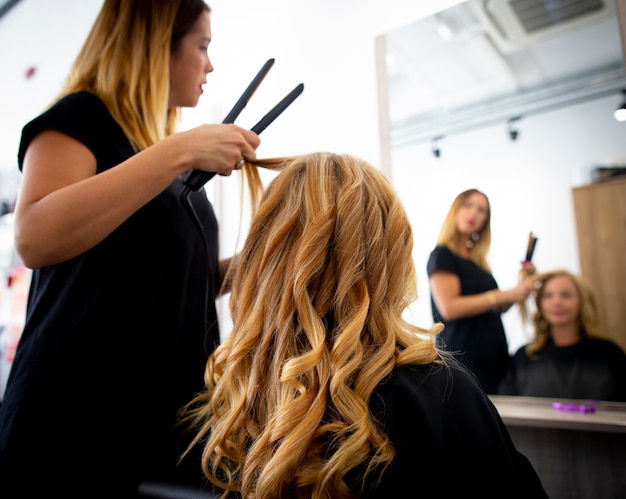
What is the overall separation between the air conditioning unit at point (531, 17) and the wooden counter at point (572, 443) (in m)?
0.91

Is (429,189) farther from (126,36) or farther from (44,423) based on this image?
(44,423)

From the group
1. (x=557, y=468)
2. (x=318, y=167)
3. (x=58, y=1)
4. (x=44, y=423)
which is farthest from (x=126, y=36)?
(x=58, y=1)

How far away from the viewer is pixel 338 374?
63 centimetres

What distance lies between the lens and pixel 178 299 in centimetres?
95

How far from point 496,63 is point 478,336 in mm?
744

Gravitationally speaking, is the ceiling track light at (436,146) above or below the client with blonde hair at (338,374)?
above

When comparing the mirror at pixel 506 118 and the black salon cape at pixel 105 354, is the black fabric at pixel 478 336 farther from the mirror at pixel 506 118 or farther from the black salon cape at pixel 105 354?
the black salon cape at pixel 105 354

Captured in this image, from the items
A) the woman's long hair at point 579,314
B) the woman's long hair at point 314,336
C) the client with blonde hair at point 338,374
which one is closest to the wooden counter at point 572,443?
the woman's long hair at point 579,314

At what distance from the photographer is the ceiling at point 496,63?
1.16m

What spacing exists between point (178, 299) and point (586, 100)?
1.05m

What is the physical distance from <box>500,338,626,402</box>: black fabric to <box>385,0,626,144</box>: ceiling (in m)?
0.60

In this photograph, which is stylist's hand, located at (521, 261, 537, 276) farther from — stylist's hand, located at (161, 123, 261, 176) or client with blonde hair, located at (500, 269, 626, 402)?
stylist's hand, located at (161, 123, 261, 176)

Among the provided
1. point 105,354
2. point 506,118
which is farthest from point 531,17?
point 105,354

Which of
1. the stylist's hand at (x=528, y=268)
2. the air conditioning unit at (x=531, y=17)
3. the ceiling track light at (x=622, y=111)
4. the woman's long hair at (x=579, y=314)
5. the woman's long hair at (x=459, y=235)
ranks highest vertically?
the air conditioning unit at (x=531, y=17)
